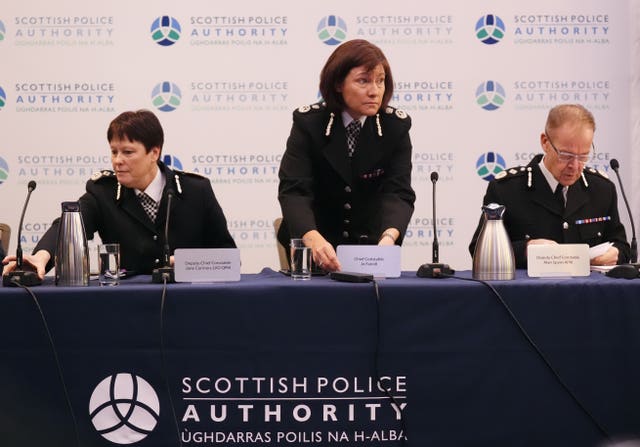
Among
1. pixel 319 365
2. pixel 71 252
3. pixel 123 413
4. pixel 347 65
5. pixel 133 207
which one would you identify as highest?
pixel 347 65

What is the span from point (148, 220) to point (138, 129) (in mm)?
324

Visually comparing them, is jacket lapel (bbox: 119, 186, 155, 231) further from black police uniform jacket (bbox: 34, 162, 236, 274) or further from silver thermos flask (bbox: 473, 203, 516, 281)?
silver thermos flask (bbox: 473, 203, 516, 281)

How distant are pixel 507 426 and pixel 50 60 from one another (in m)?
3.20

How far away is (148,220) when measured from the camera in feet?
9.12

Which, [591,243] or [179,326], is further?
[591,243]

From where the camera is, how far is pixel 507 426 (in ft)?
6.33

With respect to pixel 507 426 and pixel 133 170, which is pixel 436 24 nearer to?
pixel 133 170

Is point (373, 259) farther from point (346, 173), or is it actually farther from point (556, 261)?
point (346, 173)

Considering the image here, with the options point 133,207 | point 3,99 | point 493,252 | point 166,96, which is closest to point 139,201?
point 133,207

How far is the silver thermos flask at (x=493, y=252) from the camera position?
2.11 metres

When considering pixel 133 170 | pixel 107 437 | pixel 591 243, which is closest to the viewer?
pixel 107 437

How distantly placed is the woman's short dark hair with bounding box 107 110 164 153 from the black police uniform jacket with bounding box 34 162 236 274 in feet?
0.45

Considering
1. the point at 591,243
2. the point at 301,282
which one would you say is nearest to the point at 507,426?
the point at 301,282

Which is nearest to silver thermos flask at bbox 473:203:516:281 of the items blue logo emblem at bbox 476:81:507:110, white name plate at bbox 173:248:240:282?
white name plate at bbox 173:248:240:282
